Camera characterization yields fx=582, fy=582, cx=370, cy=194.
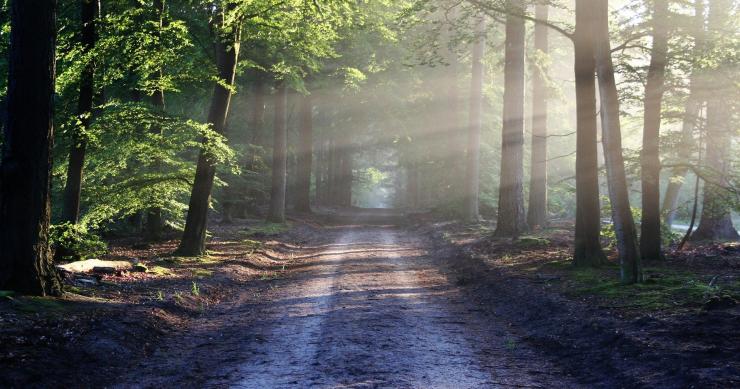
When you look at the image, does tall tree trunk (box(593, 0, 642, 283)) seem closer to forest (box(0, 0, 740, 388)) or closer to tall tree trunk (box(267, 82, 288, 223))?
forest (box(0, 0, 740, 388))

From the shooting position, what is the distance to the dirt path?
6.52 metres

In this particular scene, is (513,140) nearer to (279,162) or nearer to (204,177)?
(204,177)

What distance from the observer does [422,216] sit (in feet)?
115

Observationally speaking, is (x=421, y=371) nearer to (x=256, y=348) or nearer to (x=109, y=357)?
(x=256, y=348)

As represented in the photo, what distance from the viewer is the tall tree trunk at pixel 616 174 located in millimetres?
10773

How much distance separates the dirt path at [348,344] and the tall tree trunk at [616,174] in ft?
9.54

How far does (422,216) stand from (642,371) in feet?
94.1

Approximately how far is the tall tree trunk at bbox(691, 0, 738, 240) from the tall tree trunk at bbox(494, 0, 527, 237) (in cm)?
567

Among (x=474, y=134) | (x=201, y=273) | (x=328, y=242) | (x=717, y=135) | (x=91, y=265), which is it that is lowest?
(x=201, y=273)

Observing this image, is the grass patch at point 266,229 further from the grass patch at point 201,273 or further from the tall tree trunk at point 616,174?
the tall tree trunk at point 616,174

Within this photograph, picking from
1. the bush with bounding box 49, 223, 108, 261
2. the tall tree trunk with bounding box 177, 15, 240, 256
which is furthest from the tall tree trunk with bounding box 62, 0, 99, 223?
the tall tree trunk with bounding box 177, 15, 240, 256

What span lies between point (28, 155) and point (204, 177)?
304 inches

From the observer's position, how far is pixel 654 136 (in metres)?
14.4

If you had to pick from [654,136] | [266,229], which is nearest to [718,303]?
[654,136]
